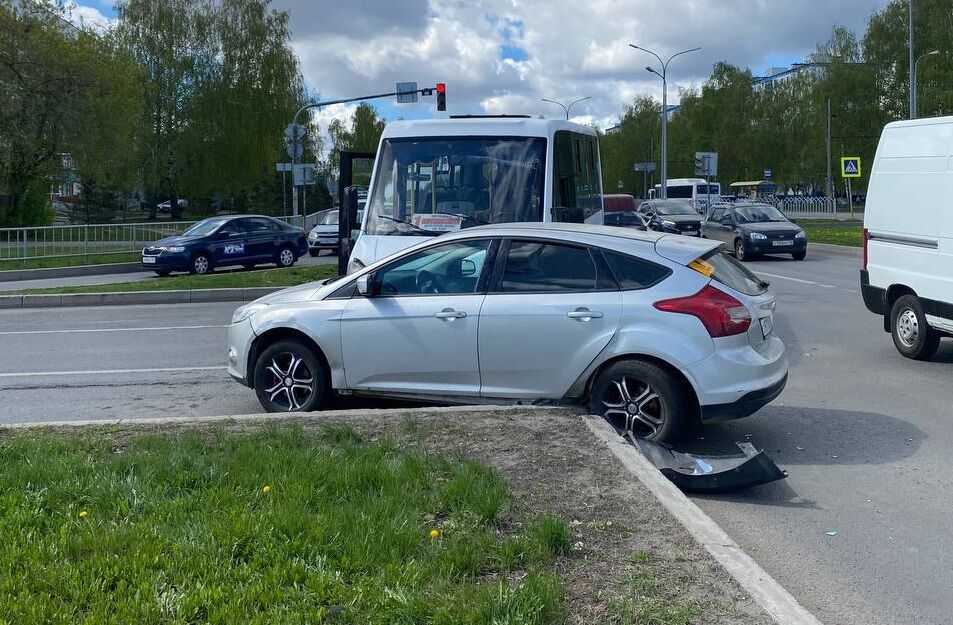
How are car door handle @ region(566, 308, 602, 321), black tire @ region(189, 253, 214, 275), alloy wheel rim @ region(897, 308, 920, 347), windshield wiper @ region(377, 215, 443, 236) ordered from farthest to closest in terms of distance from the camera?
black tire @ region(189, 253, 214, 275)
windshield wiper @ region(377, 215, 443, 236)
alloy wheel rim @ region(897, 308, 920, 347)
car door handle @ region(566, 308, 602, 321)

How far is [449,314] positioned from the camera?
295 inches

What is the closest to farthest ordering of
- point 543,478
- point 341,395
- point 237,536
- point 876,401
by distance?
point 237,536 < point 543,478 < point 341,395 < point 876,401

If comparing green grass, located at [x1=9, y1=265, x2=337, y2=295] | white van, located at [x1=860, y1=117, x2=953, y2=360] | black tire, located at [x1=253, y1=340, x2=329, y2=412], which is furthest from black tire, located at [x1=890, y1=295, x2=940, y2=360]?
green grass, located at [x1=9, y1=265, x2=337, y2=295]

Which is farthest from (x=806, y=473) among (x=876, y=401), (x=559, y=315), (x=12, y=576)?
(x=12, y=576)

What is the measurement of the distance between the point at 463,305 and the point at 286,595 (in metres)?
3.72

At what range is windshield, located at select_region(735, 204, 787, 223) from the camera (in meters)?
29.1

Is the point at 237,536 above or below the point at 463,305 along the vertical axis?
below

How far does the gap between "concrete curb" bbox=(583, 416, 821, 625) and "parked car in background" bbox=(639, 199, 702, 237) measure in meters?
29.1

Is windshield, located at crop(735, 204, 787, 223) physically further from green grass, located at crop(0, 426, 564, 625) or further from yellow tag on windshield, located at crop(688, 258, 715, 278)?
green grass, located at crop(0, 426, 564, 625)

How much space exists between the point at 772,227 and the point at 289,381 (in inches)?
881

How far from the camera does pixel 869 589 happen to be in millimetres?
4734

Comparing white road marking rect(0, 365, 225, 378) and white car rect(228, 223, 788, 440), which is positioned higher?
white car rect(228, 223, 788, 440)

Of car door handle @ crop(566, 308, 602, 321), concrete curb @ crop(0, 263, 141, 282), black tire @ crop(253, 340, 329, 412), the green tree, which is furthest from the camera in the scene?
the green tree

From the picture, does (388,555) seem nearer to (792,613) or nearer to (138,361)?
(792,613)
